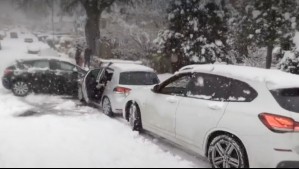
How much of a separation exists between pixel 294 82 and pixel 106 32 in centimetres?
2898

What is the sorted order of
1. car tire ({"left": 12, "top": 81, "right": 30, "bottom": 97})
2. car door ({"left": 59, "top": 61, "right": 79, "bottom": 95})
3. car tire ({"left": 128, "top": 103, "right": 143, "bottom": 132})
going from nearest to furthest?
1. car tire ({"left": 128, "top": 103, "right": 143, "bottom": 132})
2. car tire ({"left": 12, "top": 81, "right": 30, "bottom": 97})
3. car door ({"left": 59, "top": 61, "right": 79, "bottom": 95})

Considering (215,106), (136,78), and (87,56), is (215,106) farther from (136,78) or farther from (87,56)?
(87,56)

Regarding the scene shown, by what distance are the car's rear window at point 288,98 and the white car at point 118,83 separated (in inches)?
192

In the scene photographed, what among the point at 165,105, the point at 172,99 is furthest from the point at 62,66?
the point at 172,99

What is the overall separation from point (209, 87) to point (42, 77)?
31.8ft

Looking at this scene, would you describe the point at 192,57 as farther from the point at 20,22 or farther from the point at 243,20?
the point at 20,22

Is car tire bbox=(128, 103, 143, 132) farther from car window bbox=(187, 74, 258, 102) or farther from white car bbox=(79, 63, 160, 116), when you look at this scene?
car window bbox=(187, 74, 258, 102)

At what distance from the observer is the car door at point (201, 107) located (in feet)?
20.0

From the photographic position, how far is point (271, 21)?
63.3ft

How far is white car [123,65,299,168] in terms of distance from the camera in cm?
524

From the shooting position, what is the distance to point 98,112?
37.3 feet

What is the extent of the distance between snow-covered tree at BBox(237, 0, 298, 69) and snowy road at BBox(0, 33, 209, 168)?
37.8 feet

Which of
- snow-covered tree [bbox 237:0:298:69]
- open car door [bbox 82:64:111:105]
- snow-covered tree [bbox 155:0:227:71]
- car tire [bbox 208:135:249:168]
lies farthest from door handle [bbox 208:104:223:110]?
snow-covered tree [bbox 155:0:227:71]

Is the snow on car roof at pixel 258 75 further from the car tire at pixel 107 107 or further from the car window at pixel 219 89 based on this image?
the car tire at pixel 107 107
